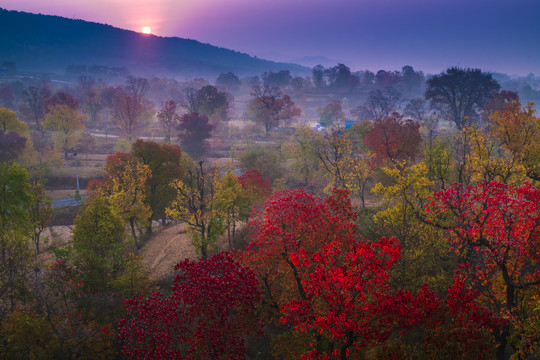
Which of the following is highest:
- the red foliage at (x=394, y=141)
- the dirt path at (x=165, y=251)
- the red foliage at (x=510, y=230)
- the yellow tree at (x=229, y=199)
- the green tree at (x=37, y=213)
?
the red foliage at (x=394, y=141)

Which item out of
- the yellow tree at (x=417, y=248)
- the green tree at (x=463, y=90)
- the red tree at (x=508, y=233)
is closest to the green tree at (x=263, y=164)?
the yellow tree at (x=417, y=248)

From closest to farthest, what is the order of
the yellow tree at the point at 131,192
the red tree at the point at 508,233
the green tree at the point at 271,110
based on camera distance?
1. the red tree at the point at 508,233
2. the yellow tree at the point at 131,192
3. the green tree at the point at 271,110

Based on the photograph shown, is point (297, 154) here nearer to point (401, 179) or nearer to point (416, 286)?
point (401, 179)

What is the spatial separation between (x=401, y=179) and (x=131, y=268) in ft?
77.2

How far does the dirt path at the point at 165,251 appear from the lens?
3384 cm

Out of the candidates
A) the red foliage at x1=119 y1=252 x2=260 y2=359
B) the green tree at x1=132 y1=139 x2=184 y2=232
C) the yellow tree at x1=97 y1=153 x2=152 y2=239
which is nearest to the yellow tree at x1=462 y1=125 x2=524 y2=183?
the red foliage at x1=119 y1=252 x2=260 y2=359

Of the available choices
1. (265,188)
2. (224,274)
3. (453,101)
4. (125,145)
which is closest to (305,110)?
(453,101)

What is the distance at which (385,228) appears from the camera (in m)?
29.8

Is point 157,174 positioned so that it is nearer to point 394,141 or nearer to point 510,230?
point 394,141

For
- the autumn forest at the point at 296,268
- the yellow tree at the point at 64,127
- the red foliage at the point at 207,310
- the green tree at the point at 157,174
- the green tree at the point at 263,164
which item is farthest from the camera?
the yellow tree at the point at 64,127

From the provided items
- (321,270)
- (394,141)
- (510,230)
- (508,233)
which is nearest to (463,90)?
(394,141)

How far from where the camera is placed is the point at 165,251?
37.9 meters

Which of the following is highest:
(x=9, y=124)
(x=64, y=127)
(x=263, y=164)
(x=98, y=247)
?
(x=9, y=124)

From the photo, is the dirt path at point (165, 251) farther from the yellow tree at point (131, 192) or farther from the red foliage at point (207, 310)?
the red foliage at point (207, 310)
